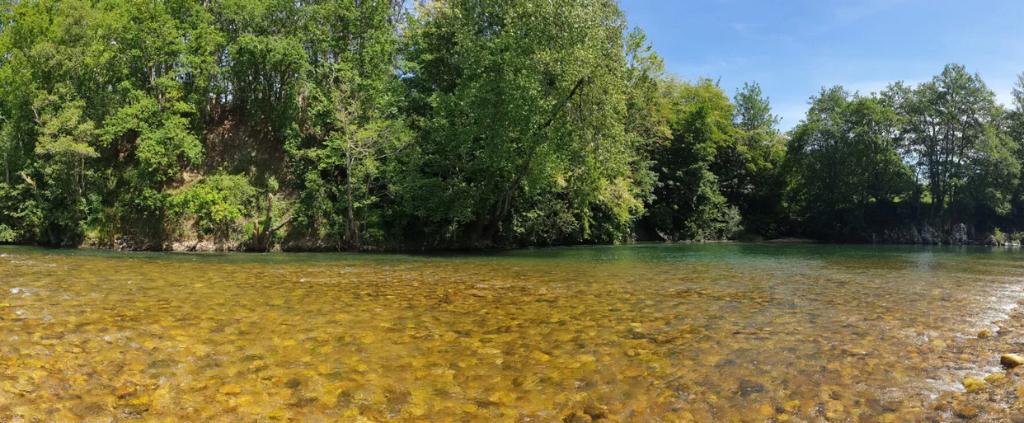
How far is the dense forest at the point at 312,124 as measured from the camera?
27.4m

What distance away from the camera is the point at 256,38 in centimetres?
3281

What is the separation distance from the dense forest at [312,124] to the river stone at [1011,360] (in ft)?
68.6

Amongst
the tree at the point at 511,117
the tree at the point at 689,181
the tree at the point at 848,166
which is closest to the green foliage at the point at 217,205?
the tree at the point at 511,117

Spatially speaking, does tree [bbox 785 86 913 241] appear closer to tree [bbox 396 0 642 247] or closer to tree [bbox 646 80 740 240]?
tree [bbox 646 80 740 240]

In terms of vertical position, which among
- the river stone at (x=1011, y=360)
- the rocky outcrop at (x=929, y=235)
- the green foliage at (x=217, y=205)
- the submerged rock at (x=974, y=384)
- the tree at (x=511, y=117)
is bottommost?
the submerged rock at (x=974, y=384)

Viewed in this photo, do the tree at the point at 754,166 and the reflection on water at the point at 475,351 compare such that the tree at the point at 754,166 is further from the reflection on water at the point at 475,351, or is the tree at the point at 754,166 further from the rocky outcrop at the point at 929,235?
the reflection on water at the point at 475,351

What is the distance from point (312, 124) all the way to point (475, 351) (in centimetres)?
2895

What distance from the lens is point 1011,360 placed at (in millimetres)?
6305

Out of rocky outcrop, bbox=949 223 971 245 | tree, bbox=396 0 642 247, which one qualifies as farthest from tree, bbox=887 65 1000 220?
tree, bbox=396 0 642 247

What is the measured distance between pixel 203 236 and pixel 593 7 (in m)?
23.6

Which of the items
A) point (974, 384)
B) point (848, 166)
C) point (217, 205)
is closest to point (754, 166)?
point (848, 166)

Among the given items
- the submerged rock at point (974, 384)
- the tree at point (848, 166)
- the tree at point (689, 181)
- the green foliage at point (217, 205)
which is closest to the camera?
the submerged rock at point (974, 384)

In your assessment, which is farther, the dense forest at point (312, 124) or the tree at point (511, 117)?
the dense forest at point (312, 124)

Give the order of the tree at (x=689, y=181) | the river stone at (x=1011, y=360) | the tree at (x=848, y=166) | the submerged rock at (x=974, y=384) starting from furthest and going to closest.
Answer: the tree at (x=848, y=166) < the tree at (x=689, y=181) < the river stone at (x=1011, y=360) < the submerged rock at (x=974, y=384)
